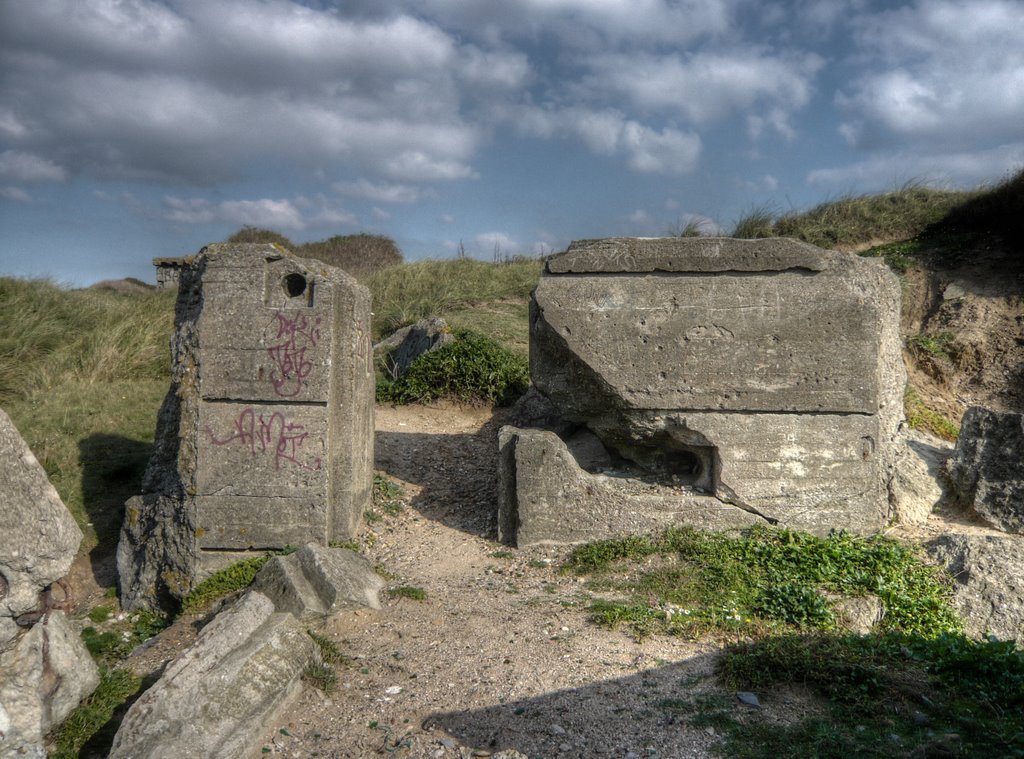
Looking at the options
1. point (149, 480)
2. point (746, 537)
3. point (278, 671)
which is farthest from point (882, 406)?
point (149, 480)

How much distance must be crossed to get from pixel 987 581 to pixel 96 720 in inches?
198

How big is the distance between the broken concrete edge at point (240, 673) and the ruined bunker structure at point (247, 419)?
638 millimetres

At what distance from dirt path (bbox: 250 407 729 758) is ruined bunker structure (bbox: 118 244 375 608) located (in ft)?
2.72

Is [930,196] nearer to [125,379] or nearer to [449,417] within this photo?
[449,417]

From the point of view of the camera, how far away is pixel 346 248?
81.1ft

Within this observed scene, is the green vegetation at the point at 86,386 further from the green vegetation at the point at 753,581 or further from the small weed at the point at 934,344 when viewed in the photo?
the small weed at the point at 934,344

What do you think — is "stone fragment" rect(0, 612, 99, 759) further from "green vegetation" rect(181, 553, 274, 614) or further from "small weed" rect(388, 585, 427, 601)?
"small weed" rect(388, 585, 427, 601)

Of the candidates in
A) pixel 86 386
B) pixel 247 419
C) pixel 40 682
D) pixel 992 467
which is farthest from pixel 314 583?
pixel 86 386

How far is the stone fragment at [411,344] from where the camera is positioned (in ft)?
32.9

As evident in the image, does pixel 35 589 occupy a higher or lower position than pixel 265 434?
lower

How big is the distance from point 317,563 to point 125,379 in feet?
20.7

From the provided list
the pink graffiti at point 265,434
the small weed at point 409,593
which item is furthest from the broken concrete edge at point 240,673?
the pink graffiti at point 265,434

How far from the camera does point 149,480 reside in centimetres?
548

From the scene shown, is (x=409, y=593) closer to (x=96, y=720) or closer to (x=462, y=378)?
(x=96, y=720)
